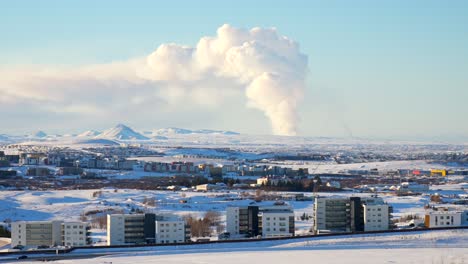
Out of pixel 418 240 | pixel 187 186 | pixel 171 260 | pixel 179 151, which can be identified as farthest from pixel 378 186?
pixel 179 151

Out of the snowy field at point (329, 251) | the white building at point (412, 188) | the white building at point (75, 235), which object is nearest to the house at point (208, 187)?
the white building at point (412, 188)

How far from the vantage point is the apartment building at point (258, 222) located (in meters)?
20.6

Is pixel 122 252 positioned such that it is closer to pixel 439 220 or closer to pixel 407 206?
pixel 439 220

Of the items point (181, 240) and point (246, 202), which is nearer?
point (181, 240)

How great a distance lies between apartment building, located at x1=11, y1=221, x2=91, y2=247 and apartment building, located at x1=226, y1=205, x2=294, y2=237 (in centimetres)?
330

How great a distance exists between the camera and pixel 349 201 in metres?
21.8

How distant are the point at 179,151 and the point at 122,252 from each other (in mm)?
71646

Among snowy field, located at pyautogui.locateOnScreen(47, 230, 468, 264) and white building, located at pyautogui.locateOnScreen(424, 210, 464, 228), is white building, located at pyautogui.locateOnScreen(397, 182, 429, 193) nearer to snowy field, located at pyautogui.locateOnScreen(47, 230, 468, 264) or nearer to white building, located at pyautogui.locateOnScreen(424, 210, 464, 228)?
white building, located at pyautogui.locateOnScreen(424, 210, 464, 228)

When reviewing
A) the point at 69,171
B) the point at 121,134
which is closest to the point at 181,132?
the point at 121,134

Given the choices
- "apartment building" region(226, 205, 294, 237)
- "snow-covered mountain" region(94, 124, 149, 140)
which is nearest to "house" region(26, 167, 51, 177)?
"apartment building" region(226, 205, 294, 237)

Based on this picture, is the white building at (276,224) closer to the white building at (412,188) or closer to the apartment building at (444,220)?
the apartment building at (444,220)

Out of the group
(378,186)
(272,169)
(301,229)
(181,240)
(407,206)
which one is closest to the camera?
(181,240)

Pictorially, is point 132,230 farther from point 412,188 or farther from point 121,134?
point 121,134

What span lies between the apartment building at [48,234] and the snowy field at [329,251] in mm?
1321
